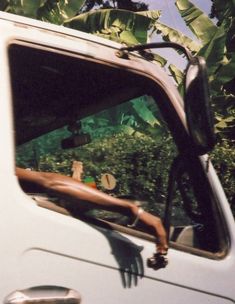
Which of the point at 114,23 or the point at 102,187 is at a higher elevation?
the point at 114,23

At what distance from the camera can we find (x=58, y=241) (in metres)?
1.79

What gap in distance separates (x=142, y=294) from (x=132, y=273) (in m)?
0.09

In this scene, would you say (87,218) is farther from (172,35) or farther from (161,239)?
(172,35)

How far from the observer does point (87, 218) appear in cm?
197

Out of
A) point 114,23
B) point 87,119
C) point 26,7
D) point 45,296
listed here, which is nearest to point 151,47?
point 87,119

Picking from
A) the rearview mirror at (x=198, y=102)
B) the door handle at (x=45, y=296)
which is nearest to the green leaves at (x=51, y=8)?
the rearview mirror at (x=198, y=102)

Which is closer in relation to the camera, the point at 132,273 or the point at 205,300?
the point at 132,273

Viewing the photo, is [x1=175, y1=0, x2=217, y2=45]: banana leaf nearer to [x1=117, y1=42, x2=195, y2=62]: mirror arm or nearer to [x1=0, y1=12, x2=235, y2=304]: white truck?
[x1=0, y1=12, x2=235, y2=304]: white truck

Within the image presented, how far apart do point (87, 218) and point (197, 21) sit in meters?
9.20

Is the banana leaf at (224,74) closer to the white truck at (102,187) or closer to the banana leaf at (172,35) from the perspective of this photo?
A: the banana leaf at (172,35)

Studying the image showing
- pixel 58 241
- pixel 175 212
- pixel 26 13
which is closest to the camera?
pixel 58 241

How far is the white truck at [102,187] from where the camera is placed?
5.75ft

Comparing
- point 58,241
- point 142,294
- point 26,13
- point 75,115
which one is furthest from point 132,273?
point 26,13

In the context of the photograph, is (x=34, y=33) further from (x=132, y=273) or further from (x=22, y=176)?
(x=132, y=273)
